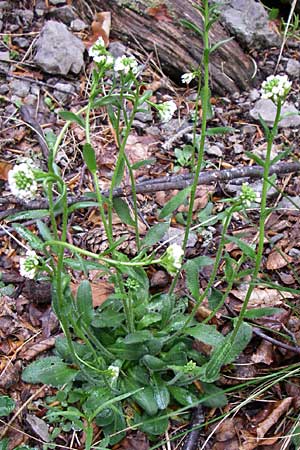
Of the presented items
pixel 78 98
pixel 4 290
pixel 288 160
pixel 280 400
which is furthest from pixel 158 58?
pixel 280 400

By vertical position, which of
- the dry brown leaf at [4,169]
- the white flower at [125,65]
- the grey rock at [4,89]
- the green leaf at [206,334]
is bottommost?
the green leaf at [206,334]

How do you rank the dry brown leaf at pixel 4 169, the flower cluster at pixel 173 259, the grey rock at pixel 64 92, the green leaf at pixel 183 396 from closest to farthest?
the flower cluster at pixel 173 259 < the green leaf at pixel 183 396 < the dry brown leaf at pixel 4 169 < the grey rock at pixel 64 92

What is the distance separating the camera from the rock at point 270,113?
345 centimetres

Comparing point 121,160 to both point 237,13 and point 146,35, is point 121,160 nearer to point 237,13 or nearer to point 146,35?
point 146,35

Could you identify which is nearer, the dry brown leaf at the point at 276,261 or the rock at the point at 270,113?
the dry brown leaf at the point at 276,261

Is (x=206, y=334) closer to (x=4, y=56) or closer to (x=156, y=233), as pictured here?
(x=156, y=233)

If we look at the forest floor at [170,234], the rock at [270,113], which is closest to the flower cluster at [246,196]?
the forest floor at [170,234]

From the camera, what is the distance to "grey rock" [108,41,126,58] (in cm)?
356

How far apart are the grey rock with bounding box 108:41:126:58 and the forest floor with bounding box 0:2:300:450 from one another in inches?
6.4

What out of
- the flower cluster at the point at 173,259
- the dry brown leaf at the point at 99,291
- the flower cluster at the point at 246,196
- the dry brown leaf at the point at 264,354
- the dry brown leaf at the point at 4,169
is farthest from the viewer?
the dry brown leaf at the point at 4,169

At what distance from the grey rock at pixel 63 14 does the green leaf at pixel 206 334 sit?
90.9 inches

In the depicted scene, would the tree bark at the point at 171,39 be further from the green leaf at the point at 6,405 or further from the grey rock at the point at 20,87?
the green leaf at the point at 6,405

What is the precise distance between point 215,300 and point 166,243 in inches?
19.8

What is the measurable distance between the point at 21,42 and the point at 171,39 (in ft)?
2.99
